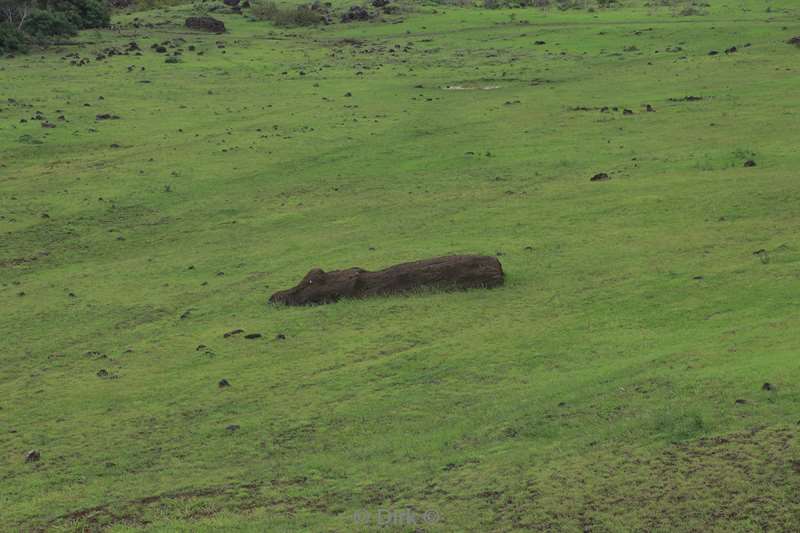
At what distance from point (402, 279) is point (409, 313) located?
1.45 metres

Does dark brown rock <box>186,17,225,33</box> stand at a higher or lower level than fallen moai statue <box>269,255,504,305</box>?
higher

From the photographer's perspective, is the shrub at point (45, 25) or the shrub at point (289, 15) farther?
the shrub at point (289, 15)

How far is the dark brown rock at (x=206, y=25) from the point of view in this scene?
77.9 m

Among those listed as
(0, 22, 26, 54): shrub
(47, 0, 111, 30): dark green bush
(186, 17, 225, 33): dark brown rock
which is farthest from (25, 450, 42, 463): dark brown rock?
(47, 0, 111, 30): dark green bush

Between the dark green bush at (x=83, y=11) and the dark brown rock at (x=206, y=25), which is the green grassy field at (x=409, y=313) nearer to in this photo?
the dark brown rock at (x=206, y=25)

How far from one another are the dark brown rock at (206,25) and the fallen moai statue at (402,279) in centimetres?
6110

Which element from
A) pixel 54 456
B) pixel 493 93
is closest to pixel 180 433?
pixel 54 456

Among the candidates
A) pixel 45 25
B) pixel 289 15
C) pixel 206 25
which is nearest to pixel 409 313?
pixel 45 25

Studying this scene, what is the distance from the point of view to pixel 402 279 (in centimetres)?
1998

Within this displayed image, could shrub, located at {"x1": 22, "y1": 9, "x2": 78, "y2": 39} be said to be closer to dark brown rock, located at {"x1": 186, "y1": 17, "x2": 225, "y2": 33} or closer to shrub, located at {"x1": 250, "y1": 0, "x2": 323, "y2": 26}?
dark brown rock, located at {"x1": 186, "y1": 17, "x2": 225, "y2": 33}

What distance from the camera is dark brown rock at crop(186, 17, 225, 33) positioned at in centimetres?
7788

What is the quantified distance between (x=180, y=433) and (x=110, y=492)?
190cm

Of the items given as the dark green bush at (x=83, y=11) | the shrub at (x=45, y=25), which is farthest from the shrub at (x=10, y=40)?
the dark green bush at (x=83, y=11)

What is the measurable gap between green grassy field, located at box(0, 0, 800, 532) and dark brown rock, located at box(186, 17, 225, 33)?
95.4 ft
